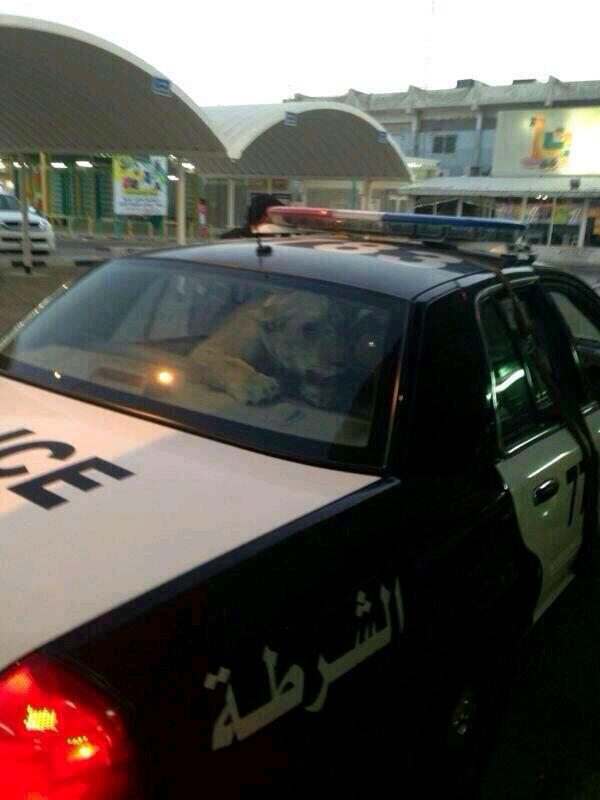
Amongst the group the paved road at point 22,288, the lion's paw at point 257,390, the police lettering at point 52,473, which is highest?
the lion's paw at point 257,390

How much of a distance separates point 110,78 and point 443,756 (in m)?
13.9

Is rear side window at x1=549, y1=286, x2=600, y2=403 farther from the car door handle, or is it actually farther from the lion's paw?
the lion's paw

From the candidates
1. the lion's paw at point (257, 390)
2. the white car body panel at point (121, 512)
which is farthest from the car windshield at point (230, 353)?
the white car body panel at point (121, 512)

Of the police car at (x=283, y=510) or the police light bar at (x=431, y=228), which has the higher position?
the police light bar at (x=431, y=228)

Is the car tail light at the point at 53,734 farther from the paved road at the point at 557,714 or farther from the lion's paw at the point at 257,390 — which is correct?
the paved road at the point at 557,714

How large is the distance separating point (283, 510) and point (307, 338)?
0.84 m

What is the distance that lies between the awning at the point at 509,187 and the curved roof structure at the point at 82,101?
17.7 m

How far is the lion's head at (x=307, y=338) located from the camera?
2.32m

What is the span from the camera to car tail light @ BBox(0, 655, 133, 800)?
1.22 m

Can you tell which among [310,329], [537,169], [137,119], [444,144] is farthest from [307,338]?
[444,144]

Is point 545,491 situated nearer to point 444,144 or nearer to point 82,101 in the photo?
point 82,101

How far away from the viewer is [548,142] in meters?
34.2

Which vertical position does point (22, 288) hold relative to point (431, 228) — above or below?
→ below

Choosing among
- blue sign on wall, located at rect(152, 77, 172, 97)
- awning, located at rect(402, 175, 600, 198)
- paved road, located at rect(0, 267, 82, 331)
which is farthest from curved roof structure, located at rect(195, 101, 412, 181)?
awning, located at rect(402, 175, 600, 198)
